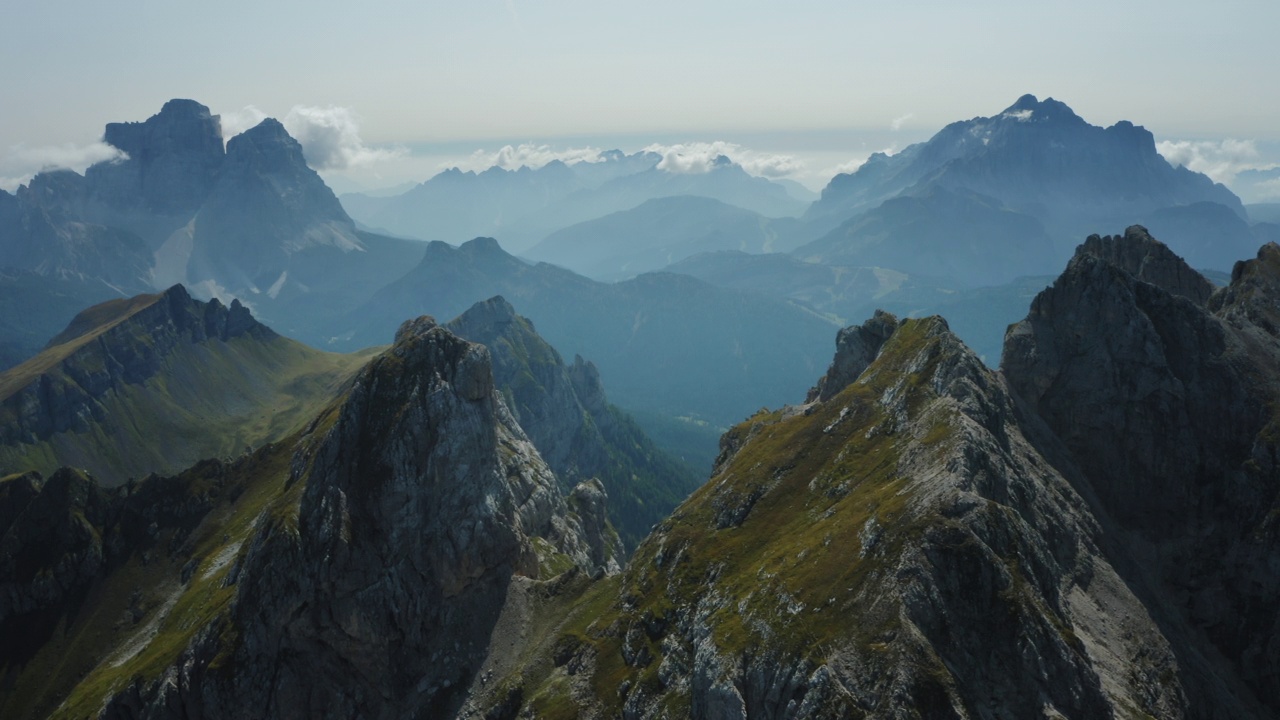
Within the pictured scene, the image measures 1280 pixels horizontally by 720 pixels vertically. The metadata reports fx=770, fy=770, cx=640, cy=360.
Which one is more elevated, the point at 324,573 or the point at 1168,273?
the point at 1168,273

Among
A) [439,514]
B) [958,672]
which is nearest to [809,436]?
[958,672]

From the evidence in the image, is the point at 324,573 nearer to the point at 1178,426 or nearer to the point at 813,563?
the point at 813,563

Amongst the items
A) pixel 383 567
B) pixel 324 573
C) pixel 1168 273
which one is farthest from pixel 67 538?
pixel 1168 273

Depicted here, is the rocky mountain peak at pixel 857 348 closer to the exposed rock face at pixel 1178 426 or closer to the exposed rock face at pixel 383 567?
the exposed rock face at pixel 1178 426

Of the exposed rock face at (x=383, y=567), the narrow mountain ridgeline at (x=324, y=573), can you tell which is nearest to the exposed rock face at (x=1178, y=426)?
the narrow mountain ridgeline at (x=324, y=573)

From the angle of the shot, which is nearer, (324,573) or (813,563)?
(813,563)

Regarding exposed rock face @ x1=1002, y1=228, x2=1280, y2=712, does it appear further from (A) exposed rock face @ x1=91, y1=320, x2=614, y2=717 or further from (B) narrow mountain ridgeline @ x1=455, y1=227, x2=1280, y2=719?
(A) exposed rock face @ x1=91, y1=320, x2=614, y2=717

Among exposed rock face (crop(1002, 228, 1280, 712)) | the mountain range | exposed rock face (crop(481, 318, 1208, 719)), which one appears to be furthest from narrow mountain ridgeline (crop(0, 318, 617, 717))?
exposed rock face (crop(1002, 228, 1280, 712))

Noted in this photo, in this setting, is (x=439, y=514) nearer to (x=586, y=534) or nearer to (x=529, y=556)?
(x=529, y=556)
